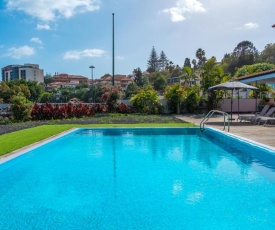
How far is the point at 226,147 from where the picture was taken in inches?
402

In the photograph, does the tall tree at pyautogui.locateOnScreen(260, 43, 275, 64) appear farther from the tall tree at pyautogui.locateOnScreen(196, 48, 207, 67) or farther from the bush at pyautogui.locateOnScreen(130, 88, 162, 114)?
the bush at pyautogui.locateOnScreen(130, 88, 162, 114)

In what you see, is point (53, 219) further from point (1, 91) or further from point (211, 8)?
point (1, 91)

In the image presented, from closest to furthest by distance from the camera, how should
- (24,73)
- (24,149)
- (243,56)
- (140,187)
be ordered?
1. (140,187)
2. (24,149)
3. (243,56)
4. (24,73)

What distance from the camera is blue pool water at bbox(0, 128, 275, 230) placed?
4.43 m

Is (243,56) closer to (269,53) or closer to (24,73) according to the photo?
(269,53)

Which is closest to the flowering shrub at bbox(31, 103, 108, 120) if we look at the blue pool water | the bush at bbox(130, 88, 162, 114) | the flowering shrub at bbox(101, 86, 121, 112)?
the flowering shrub at bbox(101, 86, 121, 112)

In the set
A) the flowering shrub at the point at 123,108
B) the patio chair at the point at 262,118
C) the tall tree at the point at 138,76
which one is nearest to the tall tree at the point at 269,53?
the tall tree at the point at 138,76

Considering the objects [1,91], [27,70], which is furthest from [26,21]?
[27,70]

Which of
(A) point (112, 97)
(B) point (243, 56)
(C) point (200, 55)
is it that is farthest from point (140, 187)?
(C) point (200, 55)

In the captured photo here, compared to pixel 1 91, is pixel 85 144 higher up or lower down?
lower down

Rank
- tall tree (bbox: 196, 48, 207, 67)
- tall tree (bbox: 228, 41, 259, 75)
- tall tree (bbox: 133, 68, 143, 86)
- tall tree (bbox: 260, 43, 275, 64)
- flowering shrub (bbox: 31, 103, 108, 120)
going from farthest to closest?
tall tree (bbox: 196, 48, 207, 67), tall tree (bbox: 133, 68, 143, 86), tall tree (bbox: 228, 41, 259, 75), tall tree (bbox: 260, 43, 275, 64), flowering shrub (bbox: 31, 103, 108, 120)

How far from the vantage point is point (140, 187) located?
19.9ft

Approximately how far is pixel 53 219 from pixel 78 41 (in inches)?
1061

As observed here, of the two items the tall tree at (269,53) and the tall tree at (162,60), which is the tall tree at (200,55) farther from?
the tall tree at (162,60)
